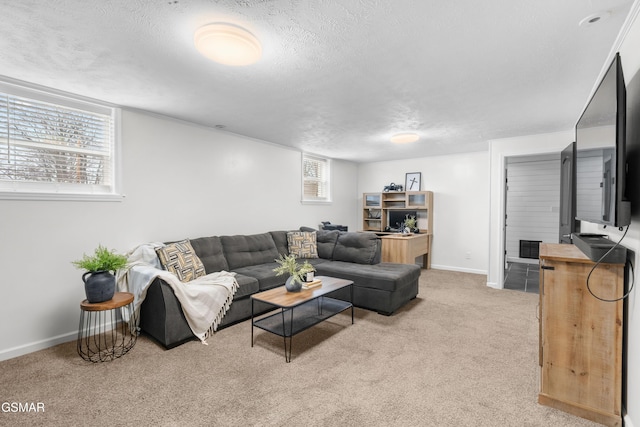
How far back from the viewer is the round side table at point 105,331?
250cm

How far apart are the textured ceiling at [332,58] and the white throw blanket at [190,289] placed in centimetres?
173

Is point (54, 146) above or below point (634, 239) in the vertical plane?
above

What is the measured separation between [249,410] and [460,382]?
1526 mm

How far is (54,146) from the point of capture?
2908mm

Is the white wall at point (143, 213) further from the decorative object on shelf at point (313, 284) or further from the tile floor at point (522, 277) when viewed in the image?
the tile floor at point (522, 277)

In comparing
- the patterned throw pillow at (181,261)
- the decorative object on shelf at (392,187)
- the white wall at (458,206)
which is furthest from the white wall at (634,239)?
the decorative object on shelf at (392,187)

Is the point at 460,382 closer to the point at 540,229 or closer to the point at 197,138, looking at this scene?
the point at 197,138

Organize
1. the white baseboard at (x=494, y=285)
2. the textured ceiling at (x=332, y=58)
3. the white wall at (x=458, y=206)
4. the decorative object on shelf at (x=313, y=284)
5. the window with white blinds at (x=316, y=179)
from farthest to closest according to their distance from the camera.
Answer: the window with white blinds at (x=316, y=179), the white wall at (x=458, y=206), the white baseboard at (x=494, y=285), the decorative object on shelf at (x=313, y=284), the textured ceiling at (x=332, y=58)

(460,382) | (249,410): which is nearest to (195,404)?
(249,410)

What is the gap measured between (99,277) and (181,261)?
33.0 inches

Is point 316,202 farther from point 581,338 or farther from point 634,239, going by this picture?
point 634,239

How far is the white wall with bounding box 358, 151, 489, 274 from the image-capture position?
582cm

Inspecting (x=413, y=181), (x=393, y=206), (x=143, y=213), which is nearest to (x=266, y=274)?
(x=143, y=213)

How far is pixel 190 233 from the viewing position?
4004mm
